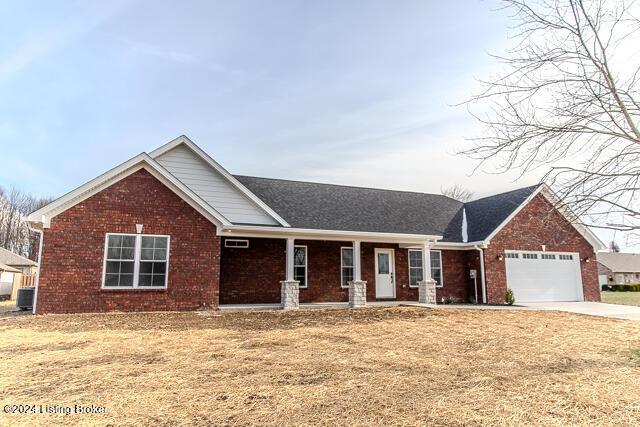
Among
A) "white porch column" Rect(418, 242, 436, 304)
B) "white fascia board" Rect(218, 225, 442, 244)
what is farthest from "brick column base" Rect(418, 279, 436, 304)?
"white fascia board" Rect(218, 225, 442, 244)

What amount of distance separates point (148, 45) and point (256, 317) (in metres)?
8.37

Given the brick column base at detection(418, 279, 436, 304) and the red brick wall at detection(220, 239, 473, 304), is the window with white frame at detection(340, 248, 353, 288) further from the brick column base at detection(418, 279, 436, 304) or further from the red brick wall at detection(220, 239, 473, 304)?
the brick column base at detection(418, 279, 436, 304)

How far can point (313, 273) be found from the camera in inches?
605

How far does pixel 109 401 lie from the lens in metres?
4.32

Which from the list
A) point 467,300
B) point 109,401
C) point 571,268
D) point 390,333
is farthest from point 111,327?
point 571,268

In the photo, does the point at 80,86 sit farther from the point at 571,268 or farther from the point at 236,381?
the point at 571,268

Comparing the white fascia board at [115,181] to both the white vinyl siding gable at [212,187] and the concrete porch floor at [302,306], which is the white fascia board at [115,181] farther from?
the concrete porch floor at [302,306]

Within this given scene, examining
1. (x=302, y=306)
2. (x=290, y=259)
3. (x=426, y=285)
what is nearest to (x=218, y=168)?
(x=290, y=259)

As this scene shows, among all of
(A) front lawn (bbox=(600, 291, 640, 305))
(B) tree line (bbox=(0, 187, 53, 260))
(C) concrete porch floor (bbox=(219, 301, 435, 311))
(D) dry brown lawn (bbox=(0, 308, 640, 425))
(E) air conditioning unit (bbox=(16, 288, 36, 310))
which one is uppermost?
(B) tree line (bbox=(0, 187, 53, 260))

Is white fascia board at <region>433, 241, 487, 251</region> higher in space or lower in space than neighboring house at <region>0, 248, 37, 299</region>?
higher

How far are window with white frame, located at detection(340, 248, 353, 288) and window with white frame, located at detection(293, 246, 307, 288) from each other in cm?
153

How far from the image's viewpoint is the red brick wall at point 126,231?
10.9m

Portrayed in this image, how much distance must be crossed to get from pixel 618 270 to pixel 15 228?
240ft

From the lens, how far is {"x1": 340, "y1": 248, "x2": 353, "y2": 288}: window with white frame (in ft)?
51.8
